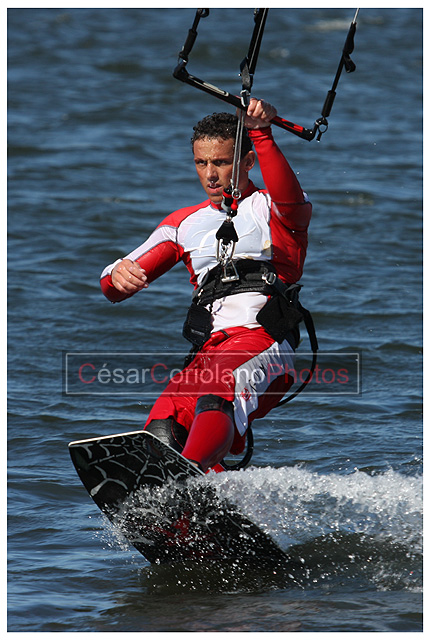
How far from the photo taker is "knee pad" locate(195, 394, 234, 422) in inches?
152

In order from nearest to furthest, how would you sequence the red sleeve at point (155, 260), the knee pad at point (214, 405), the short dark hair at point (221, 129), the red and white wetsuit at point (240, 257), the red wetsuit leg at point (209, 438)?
the red wetsuit leg at point (209, 438) → the knee pad at point (214, 405) → the red and white wetsuit at point (240, 257) → the short dark hair at point (221, 129) → the red sleeve at point (155, 260)

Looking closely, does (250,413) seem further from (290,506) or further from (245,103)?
(245,103)

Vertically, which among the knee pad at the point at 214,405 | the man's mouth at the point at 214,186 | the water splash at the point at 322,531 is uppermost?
the man's mouth at the point at 214,186

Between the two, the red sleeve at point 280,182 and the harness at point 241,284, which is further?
the harness at point 241,284

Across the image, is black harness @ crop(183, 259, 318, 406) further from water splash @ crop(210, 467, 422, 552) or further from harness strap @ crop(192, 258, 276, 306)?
water splash @ crop(210, 467, 422, 552)

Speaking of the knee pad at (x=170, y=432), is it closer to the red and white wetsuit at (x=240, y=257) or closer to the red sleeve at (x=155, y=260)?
the red and white wetsuit at (x=240, y=257)

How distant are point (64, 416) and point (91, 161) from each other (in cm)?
724

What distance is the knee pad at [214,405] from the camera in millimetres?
3865

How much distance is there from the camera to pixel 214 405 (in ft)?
12.7

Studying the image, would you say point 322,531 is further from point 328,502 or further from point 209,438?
point 209,438

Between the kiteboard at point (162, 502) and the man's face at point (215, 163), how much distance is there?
1.20 meters

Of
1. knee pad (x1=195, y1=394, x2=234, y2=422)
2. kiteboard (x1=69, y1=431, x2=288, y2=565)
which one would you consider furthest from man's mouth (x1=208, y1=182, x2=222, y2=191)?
kiteboard (x1=69, y1=431, x2=288, y2=565)

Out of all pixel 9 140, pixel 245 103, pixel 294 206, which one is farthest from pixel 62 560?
pixel 9 140

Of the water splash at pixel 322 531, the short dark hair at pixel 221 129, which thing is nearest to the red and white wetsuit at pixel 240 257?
the short dark hair at pixel 221 129
